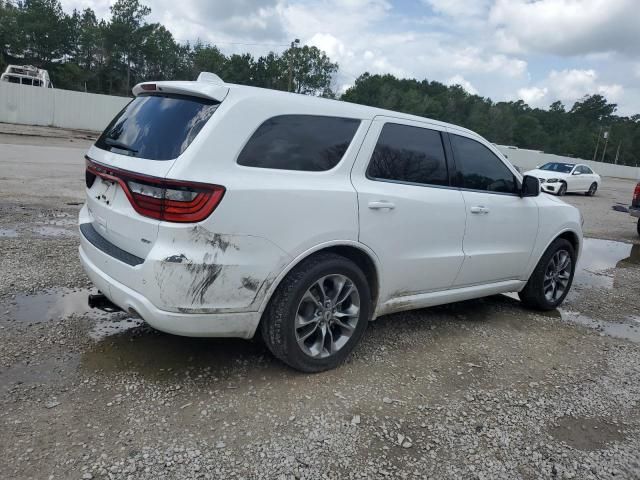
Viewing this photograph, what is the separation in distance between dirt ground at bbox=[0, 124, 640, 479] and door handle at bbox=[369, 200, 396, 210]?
1.16 meters

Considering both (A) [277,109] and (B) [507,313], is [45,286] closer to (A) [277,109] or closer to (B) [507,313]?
(A) [277,109]

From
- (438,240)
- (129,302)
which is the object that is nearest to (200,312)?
(129,302)

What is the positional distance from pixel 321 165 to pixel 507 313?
301cm

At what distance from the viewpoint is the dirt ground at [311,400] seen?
260cm

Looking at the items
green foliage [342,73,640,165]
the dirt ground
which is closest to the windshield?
the dirt ground

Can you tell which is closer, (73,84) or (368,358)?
(368,358)

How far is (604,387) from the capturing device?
378 cm

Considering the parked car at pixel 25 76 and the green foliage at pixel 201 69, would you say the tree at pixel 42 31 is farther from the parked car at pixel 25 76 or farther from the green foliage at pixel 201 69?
the parked car at pixel 25 76

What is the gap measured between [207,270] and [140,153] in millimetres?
862

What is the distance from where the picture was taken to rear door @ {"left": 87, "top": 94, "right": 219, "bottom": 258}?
292cm

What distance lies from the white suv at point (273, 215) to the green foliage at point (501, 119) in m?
83.3

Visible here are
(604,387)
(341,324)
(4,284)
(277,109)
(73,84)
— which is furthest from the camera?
(73,84)

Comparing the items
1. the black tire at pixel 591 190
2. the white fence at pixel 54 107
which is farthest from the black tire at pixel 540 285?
the white fence at pixel 54 107

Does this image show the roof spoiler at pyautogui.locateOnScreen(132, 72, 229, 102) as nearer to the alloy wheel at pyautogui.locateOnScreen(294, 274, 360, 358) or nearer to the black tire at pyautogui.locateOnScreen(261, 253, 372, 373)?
the black tire at pyautogui.locateOnScreen(261, 253, 372, 373)
